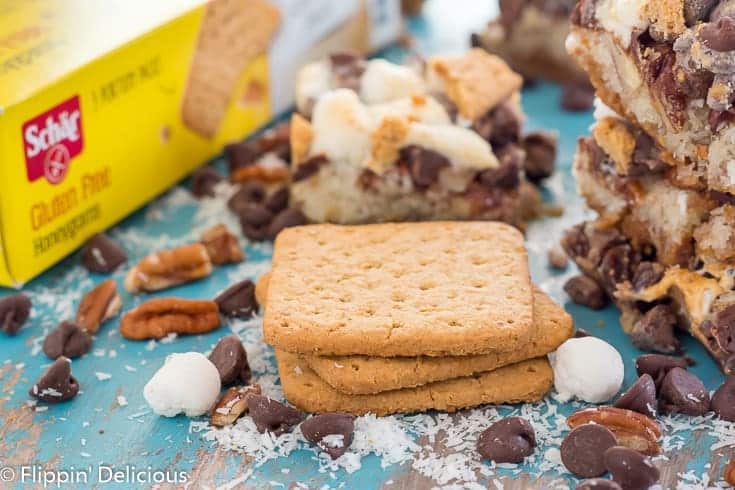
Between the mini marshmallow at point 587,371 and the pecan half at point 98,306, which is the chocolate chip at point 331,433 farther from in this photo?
the pecan half at point 98,306

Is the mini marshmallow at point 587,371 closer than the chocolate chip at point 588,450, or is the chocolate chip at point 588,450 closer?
the chocolate chip at point 588,450

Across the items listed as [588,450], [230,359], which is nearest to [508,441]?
[588,450]

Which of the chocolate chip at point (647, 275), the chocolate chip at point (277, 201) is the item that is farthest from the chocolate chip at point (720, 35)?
the chocolate chip at point (277, 201)

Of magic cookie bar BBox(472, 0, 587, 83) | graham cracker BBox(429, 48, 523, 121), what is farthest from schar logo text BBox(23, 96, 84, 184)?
magic cookie bar BBox(472, 0, 587, 83)

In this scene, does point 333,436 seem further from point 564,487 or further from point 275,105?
point 275,105

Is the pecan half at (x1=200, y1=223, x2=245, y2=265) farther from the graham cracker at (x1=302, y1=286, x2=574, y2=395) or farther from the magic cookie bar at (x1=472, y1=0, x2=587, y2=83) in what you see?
the magic cookie bar at (x1=472, y1=0, x2=587, y2=83)

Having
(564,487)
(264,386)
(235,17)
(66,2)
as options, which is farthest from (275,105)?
(564,487)

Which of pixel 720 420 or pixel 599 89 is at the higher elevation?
pixel 599 89
